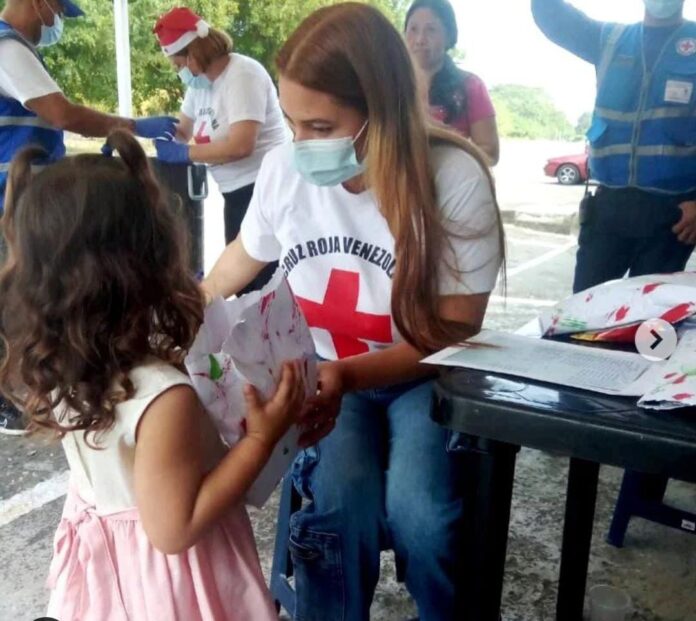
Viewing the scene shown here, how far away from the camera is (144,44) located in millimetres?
11062

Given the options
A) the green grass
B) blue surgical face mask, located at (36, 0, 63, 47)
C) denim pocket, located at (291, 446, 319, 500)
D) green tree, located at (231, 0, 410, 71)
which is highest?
green tree, located at (231, 0, 410, 71)

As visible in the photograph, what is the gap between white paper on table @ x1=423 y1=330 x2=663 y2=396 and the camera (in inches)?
34.4

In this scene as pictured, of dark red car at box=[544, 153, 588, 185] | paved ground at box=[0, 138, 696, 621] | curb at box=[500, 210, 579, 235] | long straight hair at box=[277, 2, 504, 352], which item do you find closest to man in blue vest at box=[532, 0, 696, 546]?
paved ground at box=[0, 138, 696, 621]

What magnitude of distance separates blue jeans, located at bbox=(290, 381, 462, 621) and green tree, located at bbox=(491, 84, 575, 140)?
13433mm

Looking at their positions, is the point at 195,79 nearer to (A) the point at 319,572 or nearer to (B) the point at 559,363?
(A) the point at 319,572

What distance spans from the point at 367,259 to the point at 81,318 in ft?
1.69

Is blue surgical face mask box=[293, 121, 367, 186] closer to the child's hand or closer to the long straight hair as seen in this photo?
the long straight hair

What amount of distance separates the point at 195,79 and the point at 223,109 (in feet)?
0.57

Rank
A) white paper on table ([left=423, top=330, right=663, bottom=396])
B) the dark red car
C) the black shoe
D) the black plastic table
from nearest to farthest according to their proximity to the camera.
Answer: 1. the black plastic table
2. white paper on table ([left=423, top=330, right=663, bottom=396])
3. the black shoe
4. the dark red car

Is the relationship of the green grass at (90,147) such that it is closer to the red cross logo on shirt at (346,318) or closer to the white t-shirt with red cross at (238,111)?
the white t-shirt with red cross at (238,111)

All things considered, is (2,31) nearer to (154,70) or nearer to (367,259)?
(367,259)

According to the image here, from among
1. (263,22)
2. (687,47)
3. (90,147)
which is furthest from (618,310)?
(263,22)

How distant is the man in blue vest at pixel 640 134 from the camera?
206 centimetres

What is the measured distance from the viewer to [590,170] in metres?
2.22
